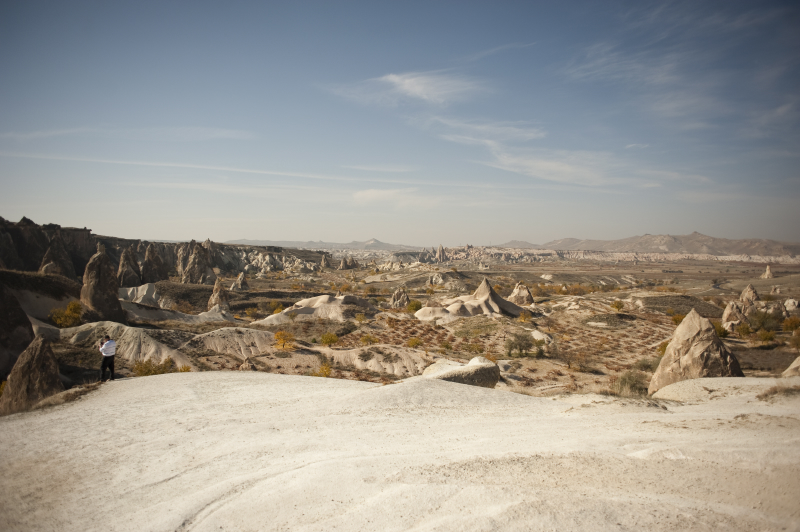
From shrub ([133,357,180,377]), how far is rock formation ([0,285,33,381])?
12.7 feet

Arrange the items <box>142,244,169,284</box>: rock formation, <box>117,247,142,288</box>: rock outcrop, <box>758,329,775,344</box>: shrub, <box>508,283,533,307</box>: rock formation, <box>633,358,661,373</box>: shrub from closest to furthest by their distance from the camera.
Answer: <box>633,358,661,373</box>: shrub < <box>758,329,775,344</box>: shrub < <box>508,283,533,307</box>: rock formation < <box>117,247,142,288</box>: rock outcrop < <box>142,244,169,284</box>: rock formation

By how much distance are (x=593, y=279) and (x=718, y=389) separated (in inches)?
4023

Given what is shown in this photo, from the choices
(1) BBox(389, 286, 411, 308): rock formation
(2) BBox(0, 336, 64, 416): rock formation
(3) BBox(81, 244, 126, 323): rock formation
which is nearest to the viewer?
(2) BBox(0, 336, 64, 416): rock formation

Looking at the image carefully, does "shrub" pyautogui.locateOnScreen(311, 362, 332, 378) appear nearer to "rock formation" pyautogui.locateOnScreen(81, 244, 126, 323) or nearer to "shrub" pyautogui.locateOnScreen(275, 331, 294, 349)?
"shrub" pyautogui.locateOnScreen(275, 331, 294, 349)

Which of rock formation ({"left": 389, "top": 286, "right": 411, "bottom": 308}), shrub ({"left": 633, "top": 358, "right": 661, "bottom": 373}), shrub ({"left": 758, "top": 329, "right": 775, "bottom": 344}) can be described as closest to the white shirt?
shrub ({"left": 633, "top": 358, "right": 661, "bottom": 373})

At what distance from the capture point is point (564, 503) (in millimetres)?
4871

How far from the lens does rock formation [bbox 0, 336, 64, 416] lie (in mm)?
9719

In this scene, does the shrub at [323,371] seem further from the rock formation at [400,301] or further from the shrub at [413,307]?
the rock formation at [400,301]

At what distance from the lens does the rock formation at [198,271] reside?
58.9 m

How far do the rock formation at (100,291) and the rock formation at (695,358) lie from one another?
2871 centimetres

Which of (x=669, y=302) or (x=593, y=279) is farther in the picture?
(x=593, y=279)

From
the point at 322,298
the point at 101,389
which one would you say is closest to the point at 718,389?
the point at 101,389

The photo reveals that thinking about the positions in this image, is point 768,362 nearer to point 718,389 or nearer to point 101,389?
point 718,389

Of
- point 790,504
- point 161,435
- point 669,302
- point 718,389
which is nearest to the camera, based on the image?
point 790,504
